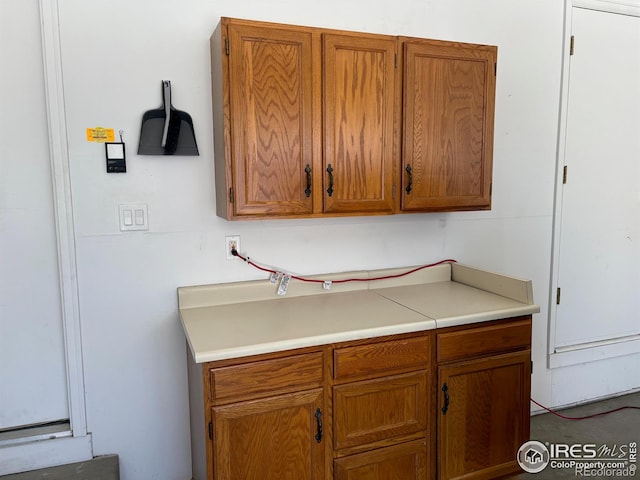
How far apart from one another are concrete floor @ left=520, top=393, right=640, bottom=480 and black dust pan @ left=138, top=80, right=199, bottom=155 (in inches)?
85.5

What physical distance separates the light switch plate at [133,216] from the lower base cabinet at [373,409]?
2.08ft

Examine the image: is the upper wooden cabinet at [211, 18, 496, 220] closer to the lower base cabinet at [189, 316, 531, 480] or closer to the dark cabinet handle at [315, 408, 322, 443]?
the lower base cabinet at [189, 316, 531, 480]

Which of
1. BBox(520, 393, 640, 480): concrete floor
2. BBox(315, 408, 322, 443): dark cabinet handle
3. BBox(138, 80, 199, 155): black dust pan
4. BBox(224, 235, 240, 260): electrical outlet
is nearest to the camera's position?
BBox(315, 408, 322, 443): dark cabinet handle

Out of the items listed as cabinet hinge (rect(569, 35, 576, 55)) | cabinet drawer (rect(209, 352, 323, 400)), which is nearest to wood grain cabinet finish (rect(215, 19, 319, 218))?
cabinet drawer (rect(209, 352, 323, 400))

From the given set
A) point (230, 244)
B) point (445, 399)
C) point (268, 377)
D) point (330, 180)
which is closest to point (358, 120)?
point (330, 180)

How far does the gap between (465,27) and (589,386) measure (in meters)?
2.25

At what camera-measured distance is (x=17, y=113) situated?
187 centimetres

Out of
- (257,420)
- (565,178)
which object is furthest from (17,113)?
(565,178)

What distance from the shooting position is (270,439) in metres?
1.64

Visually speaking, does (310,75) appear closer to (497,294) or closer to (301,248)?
(301,248)

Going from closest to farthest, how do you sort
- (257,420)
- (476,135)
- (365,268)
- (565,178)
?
(257,420) < (476,135) < (365,268) < (565,178)

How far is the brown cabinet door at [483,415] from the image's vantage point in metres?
1.90

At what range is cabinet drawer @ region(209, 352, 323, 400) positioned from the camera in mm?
1565

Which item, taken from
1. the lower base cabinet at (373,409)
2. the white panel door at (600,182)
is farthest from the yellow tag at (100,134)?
the white panel door at (600,182)
